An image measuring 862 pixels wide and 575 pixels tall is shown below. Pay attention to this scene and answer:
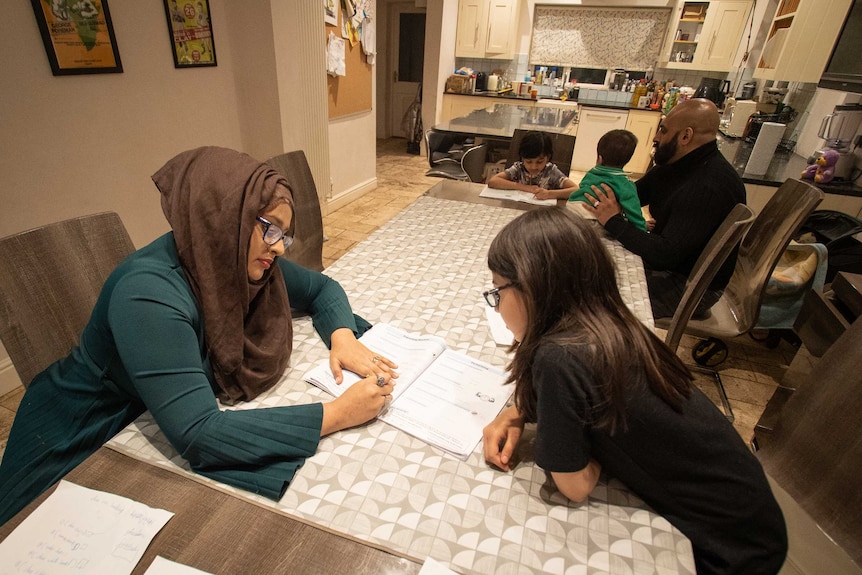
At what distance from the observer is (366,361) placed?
3.41ft

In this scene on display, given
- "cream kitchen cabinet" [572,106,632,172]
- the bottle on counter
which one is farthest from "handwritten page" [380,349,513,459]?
the bottle on counter

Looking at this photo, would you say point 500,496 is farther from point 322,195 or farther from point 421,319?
point 322,195

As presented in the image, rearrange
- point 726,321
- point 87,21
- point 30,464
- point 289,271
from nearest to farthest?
point 30,464 → point 289,271 → point 726,321 → point 87,21

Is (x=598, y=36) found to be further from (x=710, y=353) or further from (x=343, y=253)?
(x=710, y=353)

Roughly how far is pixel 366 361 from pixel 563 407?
496 millimetres

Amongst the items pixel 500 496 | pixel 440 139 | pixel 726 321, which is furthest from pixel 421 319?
pixel 440 139

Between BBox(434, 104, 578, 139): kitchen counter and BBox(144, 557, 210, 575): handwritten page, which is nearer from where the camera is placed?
BBox(144, 557, 210, 575): handwritten page

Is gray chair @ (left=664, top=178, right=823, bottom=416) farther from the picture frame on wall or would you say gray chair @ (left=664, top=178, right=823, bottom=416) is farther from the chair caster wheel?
the picture frame on wall

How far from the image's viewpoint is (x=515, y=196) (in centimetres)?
243

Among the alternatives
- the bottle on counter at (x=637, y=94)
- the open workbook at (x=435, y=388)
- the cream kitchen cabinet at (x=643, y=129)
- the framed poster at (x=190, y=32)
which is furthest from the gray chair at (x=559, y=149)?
the bottle on counter at (x=637, y=94)

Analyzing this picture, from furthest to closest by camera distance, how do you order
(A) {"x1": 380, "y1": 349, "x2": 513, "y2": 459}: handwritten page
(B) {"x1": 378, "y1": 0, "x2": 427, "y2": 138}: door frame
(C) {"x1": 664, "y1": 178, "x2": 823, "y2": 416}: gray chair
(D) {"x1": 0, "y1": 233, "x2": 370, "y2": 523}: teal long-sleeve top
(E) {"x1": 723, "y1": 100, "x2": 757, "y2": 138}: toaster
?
(B) {"x1": 378, "y1": 0, "x2": 427, "y2": 138}: door frame
(E) {"x1": 723, "y1": 100, "x2": 757, "y2": 138}: toaster
(C) {"x1": 664, "y1": 178, "x2": 823, "y2": 416}: gray chair
(A) {"x1": 380, "y1": 349, "x2": 513, "y2": 459}: handwritten page
(D) {"x1": 0, "y1": 233, "x2": 370, "y2": 523}: teal long-sleeve top

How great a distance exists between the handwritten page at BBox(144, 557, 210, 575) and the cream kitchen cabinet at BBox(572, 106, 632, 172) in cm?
564

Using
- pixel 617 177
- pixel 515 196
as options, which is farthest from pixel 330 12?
pixel 617 177

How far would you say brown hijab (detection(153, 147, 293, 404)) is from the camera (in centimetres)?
84
